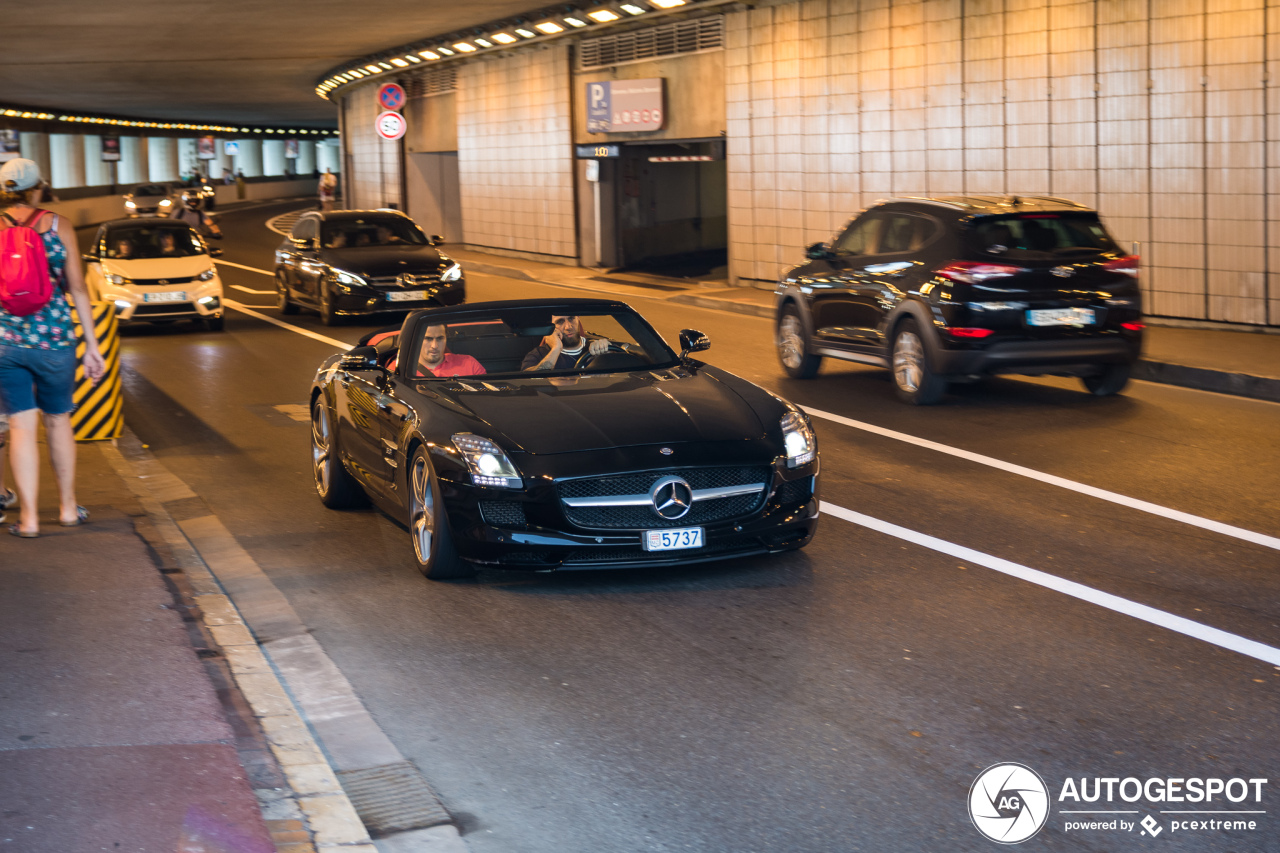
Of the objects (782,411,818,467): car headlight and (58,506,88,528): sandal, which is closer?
(782,411,818,467): car headlight

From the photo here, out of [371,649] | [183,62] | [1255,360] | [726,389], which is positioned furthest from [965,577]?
[183,62]

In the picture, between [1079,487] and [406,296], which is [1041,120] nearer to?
[406,296]

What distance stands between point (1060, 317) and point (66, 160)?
207 ft

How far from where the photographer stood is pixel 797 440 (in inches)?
275

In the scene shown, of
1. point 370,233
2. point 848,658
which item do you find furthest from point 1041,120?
point 848,658

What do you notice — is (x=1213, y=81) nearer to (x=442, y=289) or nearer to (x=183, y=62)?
(x=442, y=289)

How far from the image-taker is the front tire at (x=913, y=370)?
478 inches

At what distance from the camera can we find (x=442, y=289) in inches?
779

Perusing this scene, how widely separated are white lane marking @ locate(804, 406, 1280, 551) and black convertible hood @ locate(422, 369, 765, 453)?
255 cm

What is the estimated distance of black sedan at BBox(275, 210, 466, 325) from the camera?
19656 mm

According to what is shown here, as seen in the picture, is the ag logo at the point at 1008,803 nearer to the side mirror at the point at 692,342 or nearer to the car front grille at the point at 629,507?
the car front grille at the point at 629,507

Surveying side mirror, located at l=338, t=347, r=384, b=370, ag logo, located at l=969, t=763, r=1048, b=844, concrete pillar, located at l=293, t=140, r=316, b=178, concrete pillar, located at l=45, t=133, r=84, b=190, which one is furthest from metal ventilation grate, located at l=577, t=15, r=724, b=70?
concrete pillar, located at l=293, t=140, r=316, b=178

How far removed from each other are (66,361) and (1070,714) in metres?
5.35

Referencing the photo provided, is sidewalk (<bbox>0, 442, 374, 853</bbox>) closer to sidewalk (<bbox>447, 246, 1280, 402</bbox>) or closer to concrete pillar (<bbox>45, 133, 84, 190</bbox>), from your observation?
sidewalk (<bbox>447, 246, 1280, 402</bbox>)
